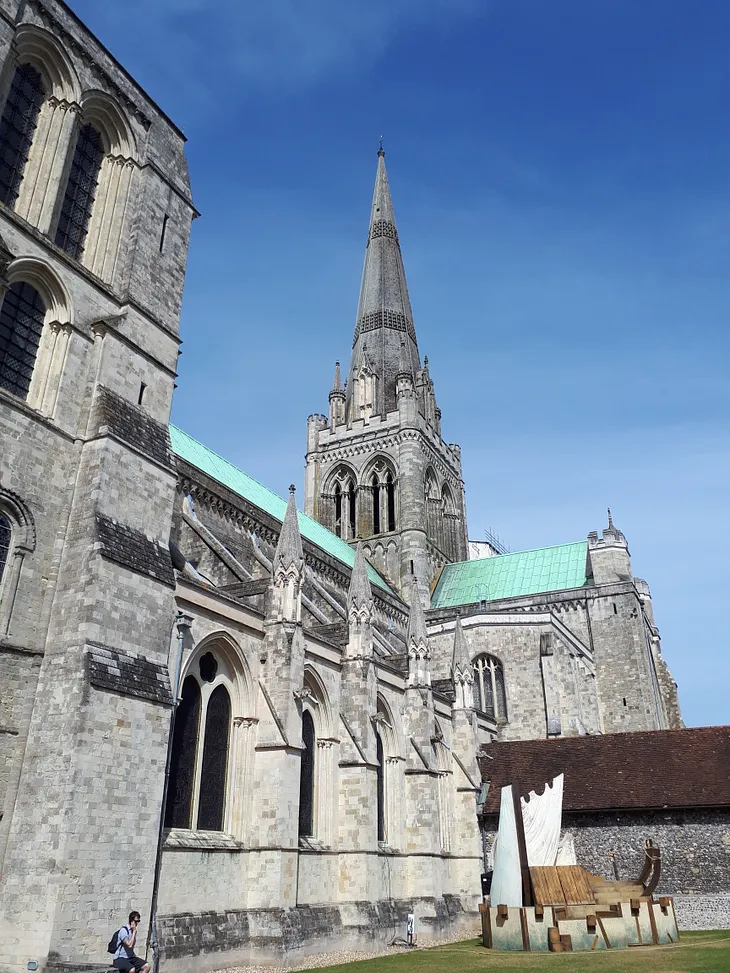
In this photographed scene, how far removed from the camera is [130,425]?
1683 cm

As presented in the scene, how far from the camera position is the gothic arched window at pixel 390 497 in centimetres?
4655

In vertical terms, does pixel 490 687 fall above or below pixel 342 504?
below

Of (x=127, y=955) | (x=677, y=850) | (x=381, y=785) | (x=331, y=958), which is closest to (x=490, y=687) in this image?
(x=381, y=785)

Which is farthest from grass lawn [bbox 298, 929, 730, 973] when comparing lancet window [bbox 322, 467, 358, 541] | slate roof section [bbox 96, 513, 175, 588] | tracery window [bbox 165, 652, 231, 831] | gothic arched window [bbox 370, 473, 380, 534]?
lancet window [bbox 322, 467, 358, 541]

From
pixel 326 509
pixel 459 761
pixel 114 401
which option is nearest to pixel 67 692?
pixel 114 401

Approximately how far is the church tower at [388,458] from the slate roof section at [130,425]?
2758 cm

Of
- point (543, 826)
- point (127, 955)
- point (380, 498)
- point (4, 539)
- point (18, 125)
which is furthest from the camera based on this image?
point (380, 498)

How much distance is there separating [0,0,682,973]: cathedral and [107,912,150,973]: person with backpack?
5.54 ft

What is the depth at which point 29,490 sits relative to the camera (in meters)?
14.8

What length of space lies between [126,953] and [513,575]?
36765 mm

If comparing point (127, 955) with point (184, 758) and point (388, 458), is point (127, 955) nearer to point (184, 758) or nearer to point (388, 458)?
point (184, 758)

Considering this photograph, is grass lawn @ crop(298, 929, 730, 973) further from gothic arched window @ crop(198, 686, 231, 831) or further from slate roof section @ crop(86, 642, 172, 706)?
slate roof section @ crop(86, 642, 172, 706)

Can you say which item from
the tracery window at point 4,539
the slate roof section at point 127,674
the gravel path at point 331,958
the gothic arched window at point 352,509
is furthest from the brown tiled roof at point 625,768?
the gothic arched window at point 352,509

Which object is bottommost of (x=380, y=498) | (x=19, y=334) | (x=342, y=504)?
(x=19, y=334)
